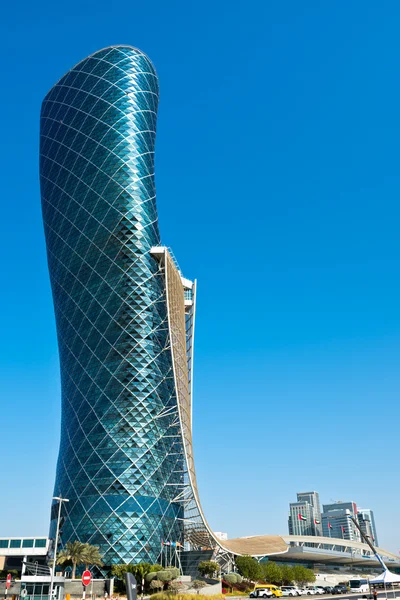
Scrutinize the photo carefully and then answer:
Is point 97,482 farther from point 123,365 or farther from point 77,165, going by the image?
point 77,165

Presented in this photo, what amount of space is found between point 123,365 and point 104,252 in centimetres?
1891

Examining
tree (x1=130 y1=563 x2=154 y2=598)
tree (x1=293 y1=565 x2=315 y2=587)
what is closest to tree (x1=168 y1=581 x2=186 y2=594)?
tree (x1=130 y1=563 x2=154 y2=598)

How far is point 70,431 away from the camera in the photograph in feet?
277

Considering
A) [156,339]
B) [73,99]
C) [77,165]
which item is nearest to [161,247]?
[156,339]

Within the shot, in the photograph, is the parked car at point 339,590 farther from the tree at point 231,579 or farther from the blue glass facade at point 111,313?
the blue glass facade at point 111,313

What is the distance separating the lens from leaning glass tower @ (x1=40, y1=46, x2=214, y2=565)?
251 ft

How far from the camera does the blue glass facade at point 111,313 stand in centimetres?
7631

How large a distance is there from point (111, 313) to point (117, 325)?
223 centimetres

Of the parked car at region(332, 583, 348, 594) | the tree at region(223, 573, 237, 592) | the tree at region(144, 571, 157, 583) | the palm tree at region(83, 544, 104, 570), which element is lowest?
the parked car at region(332, 583, 348, 594)

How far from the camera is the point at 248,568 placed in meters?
78.3

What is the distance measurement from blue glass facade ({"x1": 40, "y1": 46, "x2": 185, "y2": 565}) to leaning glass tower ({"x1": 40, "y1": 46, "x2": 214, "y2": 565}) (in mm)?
196

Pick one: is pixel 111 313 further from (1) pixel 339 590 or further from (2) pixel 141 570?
(1) pixel 339 590

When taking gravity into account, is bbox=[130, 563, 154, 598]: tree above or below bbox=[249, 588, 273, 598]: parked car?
above

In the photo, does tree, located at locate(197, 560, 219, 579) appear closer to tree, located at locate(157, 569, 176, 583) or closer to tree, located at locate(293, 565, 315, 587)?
tree, located at locate(157, 569, 176, 583)
